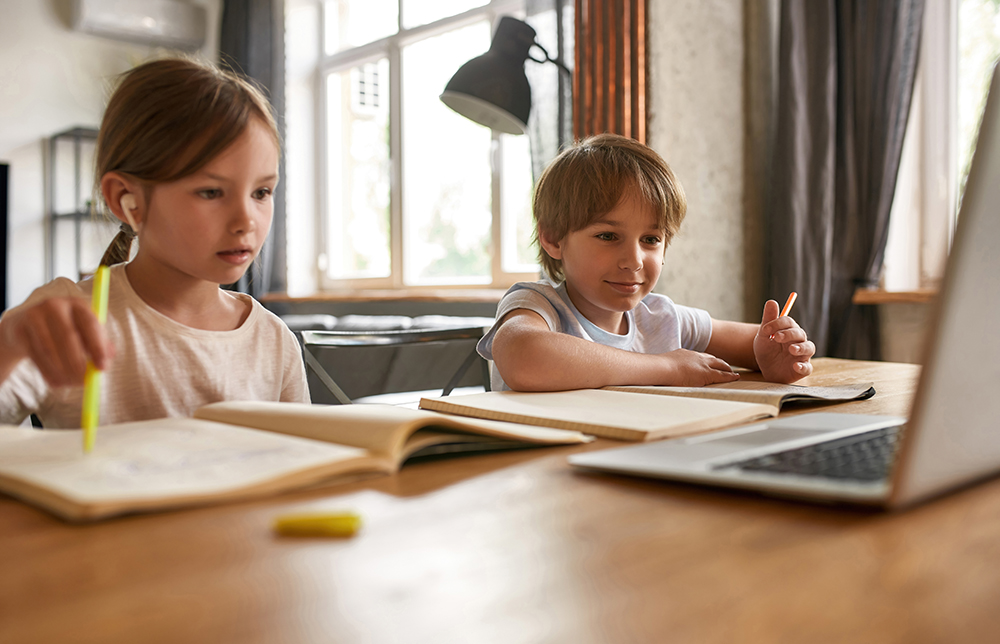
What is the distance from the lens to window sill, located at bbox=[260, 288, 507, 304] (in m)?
3.30

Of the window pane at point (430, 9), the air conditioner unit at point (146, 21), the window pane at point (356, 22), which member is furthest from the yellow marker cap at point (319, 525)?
the air conditioner unit at point (146, 21)

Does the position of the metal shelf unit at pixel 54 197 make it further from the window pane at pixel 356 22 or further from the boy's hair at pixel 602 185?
the boy's hair at pixel 602 185

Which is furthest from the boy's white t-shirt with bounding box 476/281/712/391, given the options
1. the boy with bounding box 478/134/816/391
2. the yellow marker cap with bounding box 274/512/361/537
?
the yellow marker cap with bounding box 274/512/361/537

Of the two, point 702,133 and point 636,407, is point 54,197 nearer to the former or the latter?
point 702,133

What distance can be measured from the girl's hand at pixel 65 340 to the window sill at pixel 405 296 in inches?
103

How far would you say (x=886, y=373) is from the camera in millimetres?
1174

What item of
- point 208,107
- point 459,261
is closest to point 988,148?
point 208,107

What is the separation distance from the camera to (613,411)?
731 millimetres

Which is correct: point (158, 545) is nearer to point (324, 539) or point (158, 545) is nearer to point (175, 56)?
point (324, 539)

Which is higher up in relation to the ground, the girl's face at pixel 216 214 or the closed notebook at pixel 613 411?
the girl's face at pixel 216 214

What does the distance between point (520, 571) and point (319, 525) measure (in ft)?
0.36

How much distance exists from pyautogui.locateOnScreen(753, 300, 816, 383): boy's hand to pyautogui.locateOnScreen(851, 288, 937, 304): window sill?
1.36m

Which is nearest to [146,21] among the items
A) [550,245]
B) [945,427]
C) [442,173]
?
[442,173]

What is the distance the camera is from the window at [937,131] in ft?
7.67
